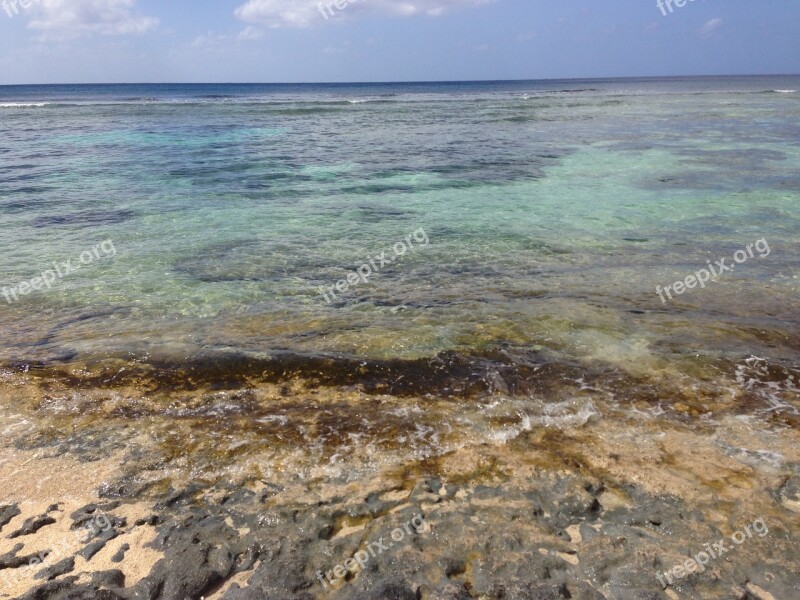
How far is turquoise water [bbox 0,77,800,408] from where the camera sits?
7531 mm

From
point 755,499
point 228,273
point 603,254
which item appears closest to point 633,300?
point 603,254

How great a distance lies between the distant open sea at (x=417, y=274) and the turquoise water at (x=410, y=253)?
6 cm

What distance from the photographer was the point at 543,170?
1941 cm

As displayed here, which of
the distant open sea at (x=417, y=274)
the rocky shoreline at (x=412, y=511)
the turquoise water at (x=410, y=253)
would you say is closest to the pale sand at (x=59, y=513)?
the rocky shoreline at (x=412, y=511)

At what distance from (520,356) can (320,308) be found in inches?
131

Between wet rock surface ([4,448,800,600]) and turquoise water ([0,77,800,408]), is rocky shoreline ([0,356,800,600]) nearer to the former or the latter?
wet rock surface ([4,448,800,600])

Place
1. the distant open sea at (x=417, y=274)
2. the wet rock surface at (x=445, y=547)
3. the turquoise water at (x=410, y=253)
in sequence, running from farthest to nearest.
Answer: the turquoise water at (x=410, y=253) → the distant open sea at (x=417, y=274) → the wet rock surface at (x=445, y=547)

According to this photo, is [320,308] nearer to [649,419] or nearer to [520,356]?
[520,356]

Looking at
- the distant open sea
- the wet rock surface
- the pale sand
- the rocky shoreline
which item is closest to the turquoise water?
the distant open sea

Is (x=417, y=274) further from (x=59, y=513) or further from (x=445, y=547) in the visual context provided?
(x=59, y=513)

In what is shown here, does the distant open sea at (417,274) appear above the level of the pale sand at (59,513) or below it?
above

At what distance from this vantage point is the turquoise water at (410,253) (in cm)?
753

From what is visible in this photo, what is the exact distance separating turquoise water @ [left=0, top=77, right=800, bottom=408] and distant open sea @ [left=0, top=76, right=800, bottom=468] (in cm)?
6

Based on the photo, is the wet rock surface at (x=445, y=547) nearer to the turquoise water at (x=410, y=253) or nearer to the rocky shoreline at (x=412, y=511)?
the rocky shoreline at (x=412, y=511)
